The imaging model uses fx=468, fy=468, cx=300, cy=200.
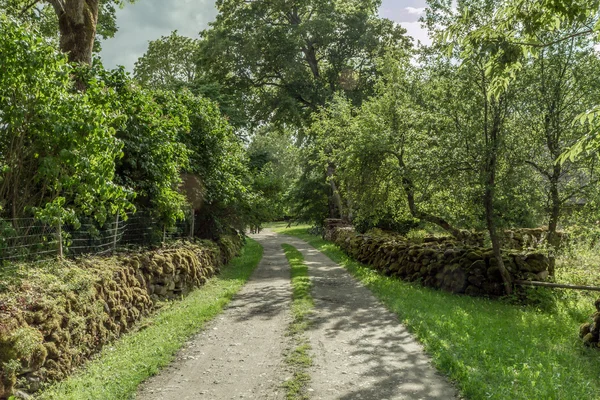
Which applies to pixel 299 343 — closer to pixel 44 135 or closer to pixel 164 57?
pixel 44 135

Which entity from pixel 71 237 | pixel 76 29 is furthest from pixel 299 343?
pixel 76 29

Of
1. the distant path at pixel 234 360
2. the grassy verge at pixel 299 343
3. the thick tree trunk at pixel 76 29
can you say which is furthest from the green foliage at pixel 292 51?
the distant path at pixel 234 360

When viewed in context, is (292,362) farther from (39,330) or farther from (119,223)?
(119,223)

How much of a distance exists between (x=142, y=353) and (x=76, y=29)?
8772 mm

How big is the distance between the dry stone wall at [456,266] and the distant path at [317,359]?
3.80 meters

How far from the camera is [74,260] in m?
8.32

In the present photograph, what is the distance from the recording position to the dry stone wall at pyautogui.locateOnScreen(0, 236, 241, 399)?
17.2 ft

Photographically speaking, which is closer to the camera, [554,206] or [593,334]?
[593,334]

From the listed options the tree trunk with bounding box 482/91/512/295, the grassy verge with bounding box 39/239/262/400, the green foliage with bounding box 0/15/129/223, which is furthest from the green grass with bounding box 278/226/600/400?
the green foliage with bounding box 0/15/129/223

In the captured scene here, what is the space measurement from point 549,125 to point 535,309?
552 cm

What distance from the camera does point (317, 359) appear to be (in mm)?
6992

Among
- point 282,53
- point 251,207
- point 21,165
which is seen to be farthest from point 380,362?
point 282,53

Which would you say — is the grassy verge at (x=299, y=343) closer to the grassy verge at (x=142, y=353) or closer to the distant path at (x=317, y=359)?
the distant path at (x=317, y=359)

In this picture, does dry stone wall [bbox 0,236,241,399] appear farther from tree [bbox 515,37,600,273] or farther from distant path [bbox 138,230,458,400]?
tree [bbox 515,37,600,273]
